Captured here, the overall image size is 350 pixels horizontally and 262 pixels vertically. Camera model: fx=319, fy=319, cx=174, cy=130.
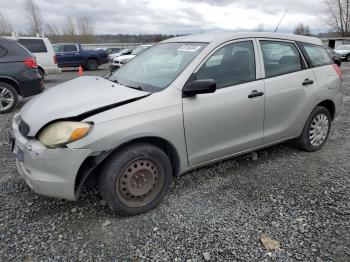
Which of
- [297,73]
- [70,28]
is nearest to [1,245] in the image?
[297,73]

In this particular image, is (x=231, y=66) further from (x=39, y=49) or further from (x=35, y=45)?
(x=35, y=45)

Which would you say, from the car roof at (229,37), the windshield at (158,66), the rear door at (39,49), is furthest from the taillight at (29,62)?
the rear door at (39,49)

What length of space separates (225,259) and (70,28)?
5410 centimetres

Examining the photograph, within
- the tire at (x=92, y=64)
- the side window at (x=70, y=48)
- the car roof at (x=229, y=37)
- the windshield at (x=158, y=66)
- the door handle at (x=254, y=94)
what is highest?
the car roof at (x=229, y=37)

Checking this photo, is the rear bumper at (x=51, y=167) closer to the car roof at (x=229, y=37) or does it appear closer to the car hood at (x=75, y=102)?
the car hood at (x=75, y=102)

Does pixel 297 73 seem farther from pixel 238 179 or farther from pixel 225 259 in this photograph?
pixel 225 259

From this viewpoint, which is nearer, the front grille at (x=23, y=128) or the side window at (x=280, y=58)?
the front grille at (x=23, y=128)

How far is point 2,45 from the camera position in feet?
23.2

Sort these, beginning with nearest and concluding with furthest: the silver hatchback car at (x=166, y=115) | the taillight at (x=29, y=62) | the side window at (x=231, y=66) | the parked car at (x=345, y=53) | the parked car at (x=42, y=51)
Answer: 1. the silver hatchback car at (x=166, y=115)
2. the side window at (x=231, y=66)
3. the taillight at (x=29, y=62)
4. the parked car at (x=42, y=51)
5. the parked car at (x=345, y=53)

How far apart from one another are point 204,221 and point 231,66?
1.71 metres

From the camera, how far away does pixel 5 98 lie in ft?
Result: 23.1

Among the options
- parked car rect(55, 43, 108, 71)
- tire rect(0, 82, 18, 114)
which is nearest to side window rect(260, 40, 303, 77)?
tire rect(0, 82, 18, 114)

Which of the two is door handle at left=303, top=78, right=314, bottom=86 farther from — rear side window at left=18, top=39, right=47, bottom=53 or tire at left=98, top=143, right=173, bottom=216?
rear side window at left=18, top=39, right=47, bottom=53

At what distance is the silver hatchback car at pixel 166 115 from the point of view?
273cm
